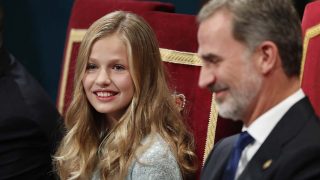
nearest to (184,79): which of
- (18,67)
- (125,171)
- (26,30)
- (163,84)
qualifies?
(163,84)

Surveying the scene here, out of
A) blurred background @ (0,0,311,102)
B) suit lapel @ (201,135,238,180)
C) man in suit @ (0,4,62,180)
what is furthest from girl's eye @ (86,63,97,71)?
blurred background @ (0,0,311,102)

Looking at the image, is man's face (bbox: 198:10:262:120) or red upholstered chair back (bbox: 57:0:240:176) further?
red upholstered chair back (bbox: 57:0:240:176)

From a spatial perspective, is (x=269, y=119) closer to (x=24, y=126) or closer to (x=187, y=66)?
(x=187, y=66)

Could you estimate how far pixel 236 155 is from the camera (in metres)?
1.42

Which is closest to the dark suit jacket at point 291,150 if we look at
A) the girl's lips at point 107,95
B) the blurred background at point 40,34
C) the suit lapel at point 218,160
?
the suit lapel at point 218,160

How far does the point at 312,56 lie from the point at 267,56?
57 cm

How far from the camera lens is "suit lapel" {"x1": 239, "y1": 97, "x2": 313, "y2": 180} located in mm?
1313

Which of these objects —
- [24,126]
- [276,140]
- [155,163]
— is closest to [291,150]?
[276,140]

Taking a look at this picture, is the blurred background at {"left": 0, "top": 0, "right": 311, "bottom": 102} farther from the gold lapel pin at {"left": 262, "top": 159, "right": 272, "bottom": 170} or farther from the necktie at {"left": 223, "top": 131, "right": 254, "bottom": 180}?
the gold lapel pin at {"left": 262, "top": 159, "right": 272, "bottom": 170}

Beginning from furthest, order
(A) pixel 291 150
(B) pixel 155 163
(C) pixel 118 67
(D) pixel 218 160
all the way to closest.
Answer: (C) pixel 118 67, (B) pixel 155 163, (D) pixel 218 160, (A) pixel 291 150

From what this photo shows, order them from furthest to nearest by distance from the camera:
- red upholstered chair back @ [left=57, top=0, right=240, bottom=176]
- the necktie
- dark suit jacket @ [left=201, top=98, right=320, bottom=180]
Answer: red upholstered chair back @ [left=57, top=0, right=240, bottom=176] → the necktie → dark suit jacket @ [left=201, top=98, right=320, bottom=180]

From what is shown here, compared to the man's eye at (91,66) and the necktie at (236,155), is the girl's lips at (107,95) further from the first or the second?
the necktie at (236,155)

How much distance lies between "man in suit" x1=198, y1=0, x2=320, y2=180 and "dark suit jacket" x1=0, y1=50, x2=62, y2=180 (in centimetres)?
97

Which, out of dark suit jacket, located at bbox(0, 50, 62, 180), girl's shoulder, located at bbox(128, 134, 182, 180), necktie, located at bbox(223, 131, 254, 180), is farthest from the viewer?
dark suit jacket, located at bbox(0, 50, 62, 180)
